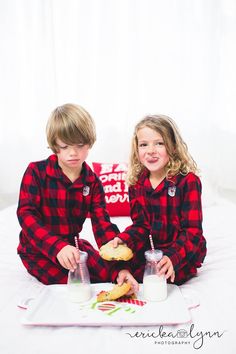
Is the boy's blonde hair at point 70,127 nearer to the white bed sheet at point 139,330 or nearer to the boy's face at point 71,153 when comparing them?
the boy's face at point 71,153

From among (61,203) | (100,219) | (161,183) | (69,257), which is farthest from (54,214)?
(161,183)

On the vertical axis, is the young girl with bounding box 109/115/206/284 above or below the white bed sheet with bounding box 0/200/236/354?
above

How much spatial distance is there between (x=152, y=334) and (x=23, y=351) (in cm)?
30

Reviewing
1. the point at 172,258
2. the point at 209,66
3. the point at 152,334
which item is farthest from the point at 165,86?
the point at 152,334

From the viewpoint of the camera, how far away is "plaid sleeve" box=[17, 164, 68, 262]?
120cm

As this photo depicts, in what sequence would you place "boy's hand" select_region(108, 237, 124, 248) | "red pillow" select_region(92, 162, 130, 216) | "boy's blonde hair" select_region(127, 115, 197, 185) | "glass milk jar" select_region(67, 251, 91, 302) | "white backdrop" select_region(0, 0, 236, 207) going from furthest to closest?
1. "white backdrop" select_region(0, 0, 236, 207)
2. "red pillow" select_region(92, 162, 130, 216)
3. "boy's blonde hair" select_region(127, 115, 197, 185)
4. "boy's hand" select_region(108, 237, 124, 248)
5. "glass milk jar" select_region(67, 251, 91, 302)

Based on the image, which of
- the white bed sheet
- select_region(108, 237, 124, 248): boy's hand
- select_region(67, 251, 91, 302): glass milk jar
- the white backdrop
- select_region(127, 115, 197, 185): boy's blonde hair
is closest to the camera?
the white bed sheet

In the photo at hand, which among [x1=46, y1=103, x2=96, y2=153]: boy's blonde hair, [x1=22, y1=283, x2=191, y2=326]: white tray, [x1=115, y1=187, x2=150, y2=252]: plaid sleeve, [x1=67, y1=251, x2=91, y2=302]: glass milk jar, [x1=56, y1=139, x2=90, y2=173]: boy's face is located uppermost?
[x1=46, y1=103, x2=96, y2=153]: boy's blonde hair

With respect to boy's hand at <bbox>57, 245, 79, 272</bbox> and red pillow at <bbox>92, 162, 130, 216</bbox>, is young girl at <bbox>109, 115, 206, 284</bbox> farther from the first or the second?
red pillow at <bbox>92, 162, 130, 216</bbox>

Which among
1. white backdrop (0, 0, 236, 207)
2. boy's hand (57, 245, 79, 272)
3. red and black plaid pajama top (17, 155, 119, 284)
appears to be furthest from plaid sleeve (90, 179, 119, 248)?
white backdrop (0, 0, 236, 207)

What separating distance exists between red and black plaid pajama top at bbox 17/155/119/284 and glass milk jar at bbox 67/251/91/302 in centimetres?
15

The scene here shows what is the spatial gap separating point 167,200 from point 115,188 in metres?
0.86

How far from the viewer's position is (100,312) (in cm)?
100

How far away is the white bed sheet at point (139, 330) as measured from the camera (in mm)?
848
